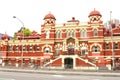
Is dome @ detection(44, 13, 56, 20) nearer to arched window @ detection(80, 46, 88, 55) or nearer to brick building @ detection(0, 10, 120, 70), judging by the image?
brick building @ detection(0, 10, 120, 70)

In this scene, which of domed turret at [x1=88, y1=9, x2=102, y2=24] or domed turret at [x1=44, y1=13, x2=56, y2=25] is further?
domed turret at [x1=44, y1=13, x2=56, y2=25]

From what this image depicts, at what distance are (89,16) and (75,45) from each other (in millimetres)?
7601

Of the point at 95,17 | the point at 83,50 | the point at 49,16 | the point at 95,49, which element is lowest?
the point at 83,50

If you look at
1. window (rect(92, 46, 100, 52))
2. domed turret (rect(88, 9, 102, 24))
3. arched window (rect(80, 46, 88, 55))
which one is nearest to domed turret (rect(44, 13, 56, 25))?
domed turret (rect(88, 9, 102, 24))

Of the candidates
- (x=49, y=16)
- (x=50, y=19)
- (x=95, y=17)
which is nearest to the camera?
(x=95, y=17)

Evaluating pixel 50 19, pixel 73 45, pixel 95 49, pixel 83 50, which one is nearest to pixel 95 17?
pixel 95 49

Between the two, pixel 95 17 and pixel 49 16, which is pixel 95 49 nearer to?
pixel 95 17

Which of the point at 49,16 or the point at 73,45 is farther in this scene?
the point at 49,16

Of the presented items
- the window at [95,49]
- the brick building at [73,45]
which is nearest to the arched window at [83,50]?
the brick building at [73,45]

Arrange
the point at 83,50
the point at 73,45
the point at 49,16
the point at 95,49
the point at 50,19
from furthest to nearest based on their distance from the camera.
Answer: the point at 49,16 → the point at 50,19 → the point at 73,45 → the point at 83,50 → the point at 95,49

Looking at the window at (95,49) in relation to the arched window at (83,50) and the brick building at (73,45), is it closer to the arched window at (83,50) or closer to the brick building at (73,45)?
the brick building at (73,45)

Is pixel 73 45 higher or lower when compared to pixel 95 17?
lower

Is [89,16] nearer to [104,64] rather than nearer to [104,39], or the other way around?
[104,39]

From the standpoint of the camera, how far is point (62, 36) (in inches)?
2253
